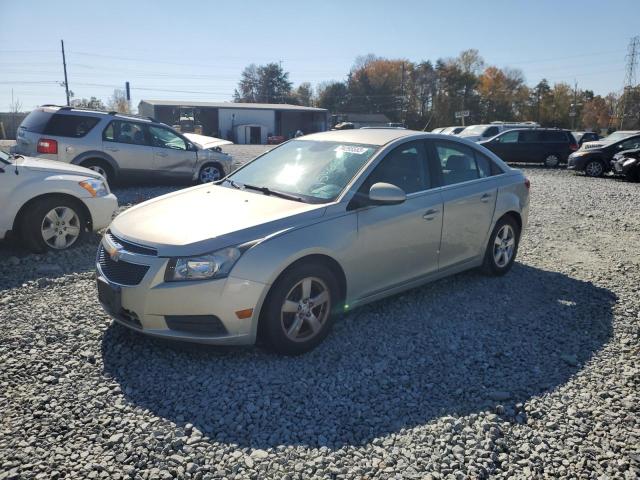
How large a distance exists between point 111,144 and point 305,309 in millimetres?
8195

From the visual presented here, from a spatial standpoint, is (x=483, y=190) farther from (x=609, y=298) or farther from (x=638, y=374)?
(x=638, y=374)

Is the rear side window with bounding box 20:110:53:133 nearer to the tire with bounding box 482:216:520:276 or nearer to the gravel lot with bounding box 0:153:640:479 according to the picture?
the gravel lot with bounding box 0:153:640:479

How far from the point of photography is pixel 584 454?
2867 mm

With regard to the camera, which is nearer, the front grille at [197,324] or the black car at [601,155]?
the front grille at [197,324]

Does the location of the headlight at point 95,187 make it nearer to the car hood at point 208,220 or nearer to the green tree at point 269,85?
the car hood at point 208,220

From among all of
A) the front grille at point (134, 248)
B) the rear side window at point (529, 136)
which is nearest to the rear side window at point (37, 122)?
the front grille at point (134, 248)

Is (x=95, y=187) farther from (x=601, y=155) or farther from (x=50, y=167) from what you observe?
(x=601, y=155)

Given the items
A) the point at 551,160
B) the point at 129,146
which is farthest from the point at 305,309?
the point at 551,160

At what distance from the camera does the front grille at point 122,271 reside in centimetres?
364

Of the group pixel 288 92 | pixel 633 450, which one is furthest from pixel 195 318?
pixel 288 92

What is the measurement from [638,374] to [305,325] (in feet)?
8.26

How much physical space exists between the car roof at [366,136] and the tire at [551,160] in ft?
64.4

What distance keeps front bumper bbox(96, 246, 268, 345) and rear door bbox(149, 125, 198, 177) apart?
26.3 ft

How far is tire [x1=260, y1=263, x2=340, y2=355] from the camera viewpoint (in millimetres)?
3664
